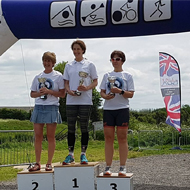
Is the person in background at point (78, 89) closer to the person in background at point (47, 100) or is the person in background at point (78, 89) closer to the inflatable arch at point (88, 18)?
the person in background at point (47, 100)

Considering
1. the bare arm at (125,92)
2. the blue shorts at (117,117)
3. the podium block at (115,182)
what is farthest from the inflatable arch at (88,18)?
the podium block at (115,182)

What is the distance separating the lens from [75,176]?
600cm

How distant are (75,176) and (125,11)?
2688 mm

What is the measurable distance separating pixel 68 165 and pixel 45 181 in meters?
0.42

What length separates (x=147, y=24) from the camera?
6.70 meters

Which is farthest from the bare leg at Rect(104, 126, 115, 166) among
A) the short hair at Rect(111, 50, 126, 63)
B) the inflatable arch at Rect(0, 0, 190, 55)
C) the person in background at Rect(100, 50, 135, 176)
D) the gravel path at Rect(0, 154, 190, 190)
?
the inflatable arch at Rect(0, 0, 190, 55)

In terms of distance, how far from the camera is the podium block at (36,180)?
607 cm

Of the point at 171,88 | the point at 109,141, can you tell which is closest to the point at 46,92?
the point at 109,141

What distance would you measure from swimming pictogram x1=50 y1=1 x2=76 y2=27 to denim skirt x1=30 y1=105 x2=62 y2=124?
1534 mm

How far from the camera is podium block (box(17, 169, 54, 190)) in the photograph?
607 cm

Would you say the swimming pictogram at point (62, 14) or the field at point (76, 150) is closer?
the swimming pictogram at point (62, 14)

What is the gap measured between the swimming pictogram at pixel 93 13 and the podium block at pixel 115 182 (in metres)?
2.52

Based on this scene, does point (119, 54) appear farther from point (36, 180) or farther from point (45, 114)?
point (36, 180)

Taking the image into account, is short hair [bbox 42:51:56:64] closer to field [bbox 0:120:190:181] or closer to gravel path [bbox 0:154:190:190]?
gravel path [bbox 0:154:190:190]
